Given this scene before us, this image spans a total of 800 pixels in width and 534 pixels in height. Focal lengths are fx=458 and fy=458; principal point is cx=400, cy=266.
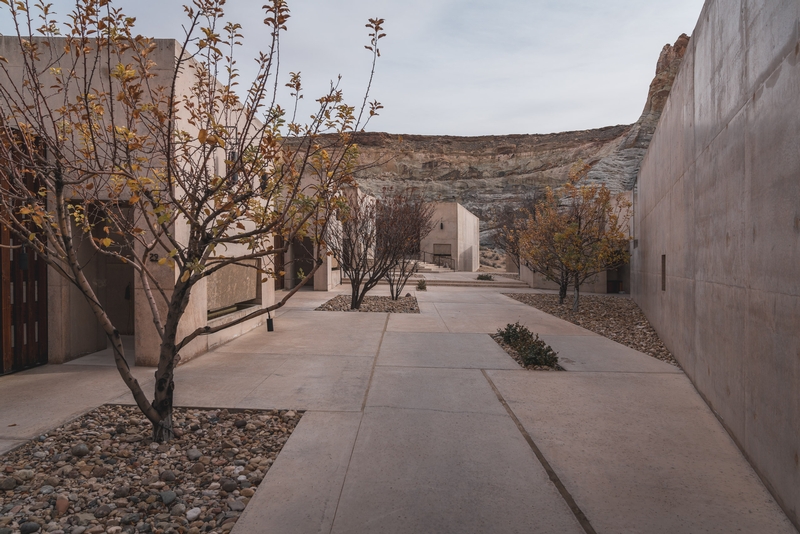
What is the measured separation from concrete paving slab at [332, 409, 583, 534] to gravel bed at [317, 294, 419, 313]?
6812 millimetres

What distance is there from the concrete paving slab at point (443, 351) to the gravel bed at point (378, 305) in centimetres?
311

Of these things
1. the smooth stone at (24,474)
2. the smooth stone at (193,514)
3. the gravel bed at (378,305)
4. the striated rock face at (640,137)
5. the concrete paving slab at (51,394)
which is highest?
the striated rock face at (640,137)

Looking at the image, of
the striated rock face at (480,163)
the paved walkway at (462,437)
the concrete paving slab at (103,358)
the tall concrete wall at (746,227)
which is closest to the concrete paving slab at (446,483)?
the paved walkway at (462,437)

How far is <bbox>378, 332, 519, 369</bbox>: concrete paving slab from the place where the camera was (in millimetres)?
5496

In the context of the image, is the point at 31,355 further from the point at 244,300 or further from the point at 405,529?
the point at 405,529

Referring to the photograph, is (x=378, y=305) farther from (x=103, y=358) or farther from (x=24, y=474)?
(x=24, y=474)

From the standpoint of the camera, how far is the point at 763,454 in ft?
9.07

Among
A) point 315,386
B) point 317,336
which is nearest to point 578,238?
point 317,336

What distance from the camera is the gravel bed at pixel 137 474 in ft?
7.67

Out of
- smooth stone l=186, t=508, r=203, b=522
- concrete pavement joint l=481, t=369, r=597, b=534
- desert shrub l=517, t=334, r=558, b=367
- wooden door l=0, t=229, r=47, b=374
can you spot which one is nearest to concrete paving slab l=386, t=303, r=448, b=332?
desert shrub l=517, t=334, r=558, b=367

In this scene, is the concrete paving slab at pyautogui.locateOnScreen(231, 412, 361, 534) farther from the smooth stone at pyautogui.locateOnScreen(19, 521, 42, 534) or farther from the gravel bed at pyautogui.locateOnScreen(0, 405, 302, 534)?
the smooth stone at pyautogui.locateOnScreen(19, 521, 42, 534)

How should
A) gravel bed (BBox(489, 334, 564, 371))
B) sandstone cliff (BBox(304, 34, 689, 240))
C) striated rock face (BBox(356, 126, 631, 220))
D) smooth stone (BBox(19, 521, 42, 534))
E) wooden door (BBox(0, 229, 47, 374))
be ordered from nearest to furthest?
smooth stone (BBox(19, 521, 42, 534))
wooden door (BBox(0, 229, 47, 374))
gravel bed (BBox(489, 334, 564, 371))
sandstone cliff (BBox(304, 34, 689, 240))
striated rock face (BBox(356, 126, 631, 220))

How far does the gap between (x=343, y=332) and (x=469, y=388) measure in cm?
334

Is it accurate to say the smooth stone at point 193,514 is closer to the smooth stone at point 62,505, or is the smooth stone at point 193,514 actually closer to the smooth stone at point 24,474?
the smooth stone at point 62,505
